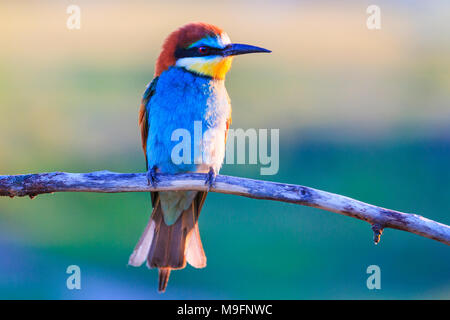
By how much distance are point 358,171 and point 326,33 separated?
3296 mm

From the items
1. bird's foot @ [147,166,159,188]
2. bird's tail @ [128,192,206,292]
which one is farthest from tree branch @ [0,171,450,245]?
bird's tail @ [128,192,206,292]

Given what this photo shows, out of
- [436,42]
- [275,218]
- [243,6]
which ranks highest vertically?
[243,6]

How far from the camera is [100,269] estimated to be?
14.9 ft

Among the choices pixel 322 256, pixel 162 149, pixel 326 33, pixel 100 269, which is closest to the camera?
pixel 162 149

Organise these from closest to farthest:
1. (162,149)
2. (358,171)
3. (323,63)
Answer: (162,149)
(358,171)
(323,63)

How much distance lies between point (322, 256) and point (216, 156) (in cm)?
226

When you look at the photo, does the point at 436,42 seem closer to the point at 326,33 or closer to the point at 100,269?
the point at 326,33

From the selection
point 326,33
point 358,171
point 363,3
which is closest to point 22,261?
point 358,171

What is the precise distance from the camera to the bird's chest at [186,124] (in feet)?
9.43

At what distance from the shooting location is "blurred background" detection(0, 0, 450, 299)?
461cm

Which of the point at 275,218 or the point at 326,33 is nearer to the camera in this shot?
the point at 275,218

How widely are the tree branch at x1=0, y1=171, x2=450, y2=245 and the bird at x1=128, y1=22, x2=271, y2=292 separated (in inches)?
10.6

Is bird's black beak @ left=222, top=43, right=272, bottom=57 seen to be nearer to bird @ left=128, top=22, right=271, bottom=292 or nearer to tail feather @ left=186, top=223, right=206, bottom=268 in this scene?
bird @ left=128, top=22, right=271, bottom=292

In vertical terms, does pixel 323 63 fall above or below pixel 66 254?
above
